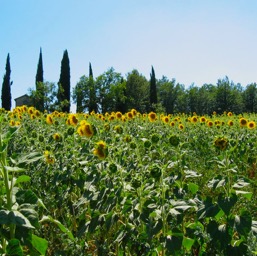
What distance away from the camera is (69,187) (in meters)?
3.17

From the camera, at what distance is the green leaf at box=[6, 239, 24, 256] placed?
1318 mm

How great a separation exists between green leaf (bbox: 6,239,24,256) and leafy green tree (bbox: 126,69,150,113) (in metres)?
51.3

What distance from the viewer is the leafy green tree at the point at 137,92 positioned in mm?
53500

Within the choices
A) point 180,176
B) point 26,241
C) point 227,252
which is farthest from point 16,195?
point 180,176

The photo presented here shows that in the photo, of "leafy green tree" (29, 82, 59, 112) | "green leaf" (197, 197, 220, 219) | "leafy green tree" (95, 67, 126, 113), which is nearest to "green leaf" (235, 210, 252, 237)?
"green leaf" (197, 197, 220, 219)

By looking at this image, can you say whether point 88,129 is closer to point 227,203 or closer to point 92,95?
point 227,203

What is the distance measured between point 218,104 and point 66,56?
27479 millimetres

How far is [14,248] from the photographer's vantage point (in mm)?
1323

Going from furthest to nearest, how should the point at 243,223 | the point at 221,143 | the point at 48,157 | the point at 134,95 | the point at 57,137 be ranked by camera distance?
the point at 134,95 < the point at 57,137 < the point at 48,157 < the point at 221,143 < the point at 243,223

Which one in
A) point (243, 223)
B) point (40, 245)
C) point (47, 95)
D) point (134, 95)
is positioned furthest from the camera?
point (134, 95)

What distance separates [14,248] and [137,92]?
5400 cm

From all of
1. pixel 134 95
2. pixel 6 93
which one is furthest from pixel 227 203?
pixel 134 95

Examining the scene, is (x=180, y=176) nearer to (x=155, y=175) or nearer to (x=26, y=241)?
(x=155, y=175)

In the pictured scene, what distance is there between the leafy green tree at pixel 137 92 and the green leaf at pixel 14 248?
51287 mm
